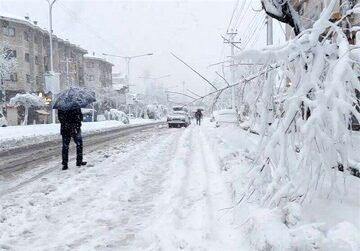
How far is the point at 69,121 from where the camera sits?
10172mm

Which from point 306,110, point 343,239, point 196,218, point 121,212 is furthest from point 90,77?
point 343,239

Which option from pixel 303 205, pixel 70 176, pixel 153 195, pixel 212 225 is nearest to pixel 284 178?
pixel 303 205

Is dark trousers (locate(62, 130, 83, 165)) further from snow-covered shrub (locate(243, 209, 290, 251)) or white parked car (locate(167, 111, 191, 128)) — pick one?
white parked car (locate(167, 111, 191, 128))

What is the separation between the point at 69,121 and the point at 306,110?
6.86 meters

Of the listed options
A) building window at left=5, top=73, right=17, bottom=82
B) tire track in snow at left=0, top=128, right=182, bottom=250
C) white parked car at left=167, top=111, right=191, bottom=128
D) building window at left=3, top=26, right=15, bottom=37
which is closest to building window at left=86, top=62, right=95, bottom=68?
building window at left=3, top=26, right=15, bottom=37

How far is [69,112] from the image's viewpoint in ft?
33.3

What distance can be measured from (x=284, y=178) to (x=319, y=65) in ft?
3.75

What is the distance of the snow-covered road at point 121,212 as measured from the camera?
462cm

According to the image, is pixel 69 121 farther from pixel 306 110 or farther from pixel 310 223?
pixel 310 223

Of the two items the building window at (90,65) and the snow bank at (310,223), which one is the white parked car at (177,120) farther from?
the building window at (90,65)

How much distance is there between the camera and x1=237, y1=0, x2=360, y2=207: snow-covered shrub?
13.1 ft

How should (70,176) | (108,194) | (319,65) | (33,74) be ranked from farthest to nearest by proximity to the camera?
(33,74), (70,176), (108,194), (319,65)

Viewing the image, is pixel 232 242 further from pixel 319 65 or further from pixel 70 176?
pixel 70 176

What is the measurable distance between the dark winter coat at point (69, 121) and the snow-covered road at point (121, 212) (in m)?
1.00
